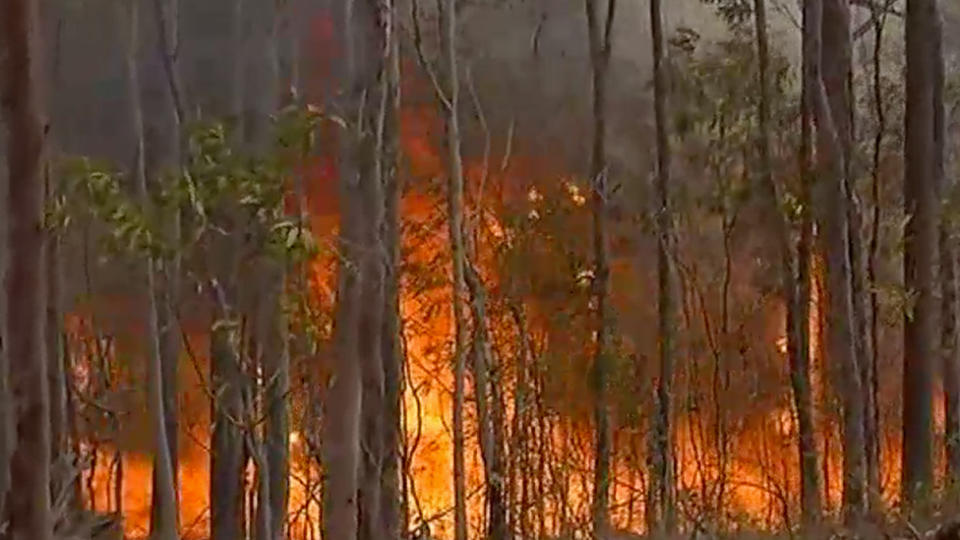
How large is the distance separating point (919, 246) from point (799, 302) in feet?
3.80

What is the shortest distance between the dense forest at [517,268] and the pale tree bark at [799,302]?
42 millimetres

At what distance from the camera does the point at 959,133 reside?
51.3 feet

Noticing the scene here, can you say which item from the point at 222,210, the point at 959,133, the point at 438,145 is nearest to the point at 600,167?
the point at 438,145

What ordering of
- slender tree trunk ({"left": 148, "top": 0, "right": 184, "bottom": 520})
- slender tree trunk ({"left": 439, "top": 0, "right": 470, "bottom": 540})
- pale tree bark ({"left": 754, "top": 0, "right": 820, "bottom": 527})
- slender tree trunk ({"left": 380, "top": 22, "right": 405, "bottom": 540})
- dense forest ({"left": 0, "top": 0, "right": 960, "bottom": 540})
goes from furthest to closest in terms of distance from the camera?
slender tree trunk ({"left": 439, "top": 0, "right": 470, "bottom": 540}) < slender tree trunk ({"left": 148, "top": 0, "right": 184, "bottom": 520}) < pale tree bark ({"left": 754, "top": 0, "right": 820, "bottom": 527}) < slender tree trunk ({"left": 380, "top": 22, "right": 405, "bottom": 540}) < dense forest ({"left": 0, "top": 0, "right": 960, "bottom": 540})

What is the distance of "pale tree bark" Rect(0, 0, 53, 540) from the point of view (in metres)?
3.65

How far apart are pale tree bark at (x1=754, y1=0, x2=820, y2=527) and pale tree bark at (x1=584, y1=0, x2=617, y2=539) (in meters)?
1.61

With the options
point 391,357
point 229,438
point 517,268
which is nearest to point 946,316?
point 517,268

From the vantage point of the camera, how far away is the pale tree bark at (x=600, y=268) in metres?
12.0

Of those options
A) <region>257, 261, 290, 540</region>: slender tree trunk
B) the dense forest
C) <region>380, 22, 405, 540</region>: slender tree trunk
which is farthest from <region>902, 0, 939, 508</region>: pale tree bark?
<region>257, 261, 290, 540</region>: slender tree trunk

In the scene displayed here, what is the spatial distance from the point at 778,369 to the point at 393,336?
6.18 m

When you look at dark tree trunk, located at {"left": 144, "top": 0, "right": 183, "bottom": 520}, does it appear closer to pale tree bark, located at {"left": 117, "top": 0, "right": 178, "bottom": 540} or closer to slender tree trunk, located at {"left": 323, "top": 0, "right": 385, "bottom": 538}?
pale tree bark, located at {"left": 117, "top": 0, "right": 178, "bottom": 540}

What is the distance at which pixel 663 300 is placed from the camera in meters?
12.4

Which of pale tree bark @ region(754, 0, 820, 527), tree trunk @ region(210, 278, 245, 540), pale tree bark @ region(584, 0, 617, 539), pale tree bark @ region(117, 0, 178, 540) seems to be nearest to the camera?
pale tree bark @ region(754, 0, 820, 527)

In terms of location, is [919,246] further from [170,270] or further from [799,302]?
[170,270]
